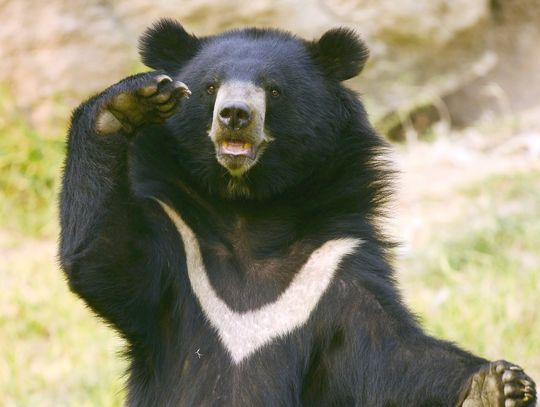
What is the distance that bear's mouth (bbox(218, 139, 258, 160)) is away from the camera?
14.0 ft

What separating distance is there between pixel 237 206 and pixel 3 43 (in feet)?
17.4

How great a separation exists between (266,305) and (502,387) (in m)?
0.96

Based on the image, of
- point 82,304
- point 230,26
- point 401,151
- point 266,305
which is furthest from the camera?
point 401,151

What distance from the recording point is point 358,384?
429 centimetres

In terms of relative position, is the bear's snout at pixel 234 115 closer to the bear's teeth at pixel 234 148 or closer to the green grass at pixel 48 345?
the bear's teeth at pixel 234 148

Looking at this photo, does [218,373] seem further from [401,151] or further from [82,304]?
[401,151]

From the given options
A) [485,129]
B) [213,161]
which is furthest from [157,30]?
[485,129]

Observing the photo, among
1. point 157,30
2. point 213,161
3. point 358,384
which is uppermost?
point 157,30

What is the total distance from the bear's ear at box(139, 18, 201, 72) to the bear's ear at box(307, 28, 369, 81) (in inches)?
18.9

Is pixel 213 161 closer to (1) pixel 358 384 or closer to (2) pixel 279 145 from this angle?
(2) pixel 279 145

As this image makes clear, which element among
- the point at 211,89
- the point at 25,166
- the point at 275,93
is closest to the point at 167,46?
the point at 211,89

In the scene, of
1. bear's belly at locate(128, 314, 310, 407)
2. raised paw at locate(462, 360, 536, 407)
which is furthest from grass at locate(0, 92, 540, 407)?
raised paw at locate(462, 360, 536, 407)

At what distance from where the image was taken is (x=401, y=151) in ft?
32.5

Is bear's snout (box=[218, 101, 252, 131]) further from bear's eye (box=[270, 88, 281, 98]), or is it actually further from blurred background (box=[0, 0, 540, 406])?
blurred background (box=[0, 0, 540, 406])
